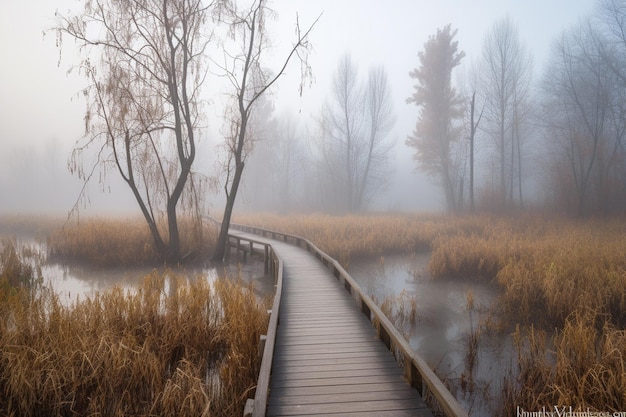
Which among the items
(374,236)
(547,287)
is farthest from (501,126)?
(547,287)

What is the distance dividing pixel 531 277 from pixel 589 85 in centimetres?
1840

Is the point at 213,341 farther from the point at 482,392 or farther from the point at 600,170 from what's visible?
the point at 600,170

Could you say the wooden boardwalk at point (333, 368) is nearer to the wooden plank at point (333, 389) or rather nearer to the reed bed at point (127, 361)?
the wooden plank at point (333, 389)

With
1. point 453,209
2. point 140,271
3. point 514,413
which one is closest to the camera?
point 514,413

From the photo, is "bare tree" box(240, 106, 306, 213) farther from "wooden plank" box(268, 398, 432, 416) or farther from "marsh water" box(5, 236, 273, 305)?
"wooden plank" box(268, 398, 432, 416)

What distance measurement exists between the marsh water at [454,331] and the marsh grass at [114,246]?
22.9 ft

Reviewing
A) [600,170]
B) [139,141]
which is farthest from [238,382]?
[600,170]

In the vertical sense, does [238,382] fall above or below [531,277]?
below

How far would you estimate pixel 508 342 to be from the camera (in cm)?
581

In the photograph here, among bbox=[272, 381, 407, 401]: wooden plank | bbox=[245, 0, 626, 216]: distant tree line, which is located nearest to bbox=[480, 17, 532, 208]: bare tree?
bbox=[245, 0, 626, 216]: distant tree line

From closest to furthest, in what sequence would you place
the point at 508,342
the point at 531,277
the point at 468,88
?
1. the point at 508,342
2. the point at 531,277
3. the point at 468,88

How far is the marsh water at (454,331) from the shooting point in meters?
4.47

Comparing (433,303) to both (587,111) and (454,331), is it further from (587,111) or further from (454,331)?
(587,111)

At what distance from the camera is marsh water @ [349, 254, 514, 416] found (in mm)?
4473
